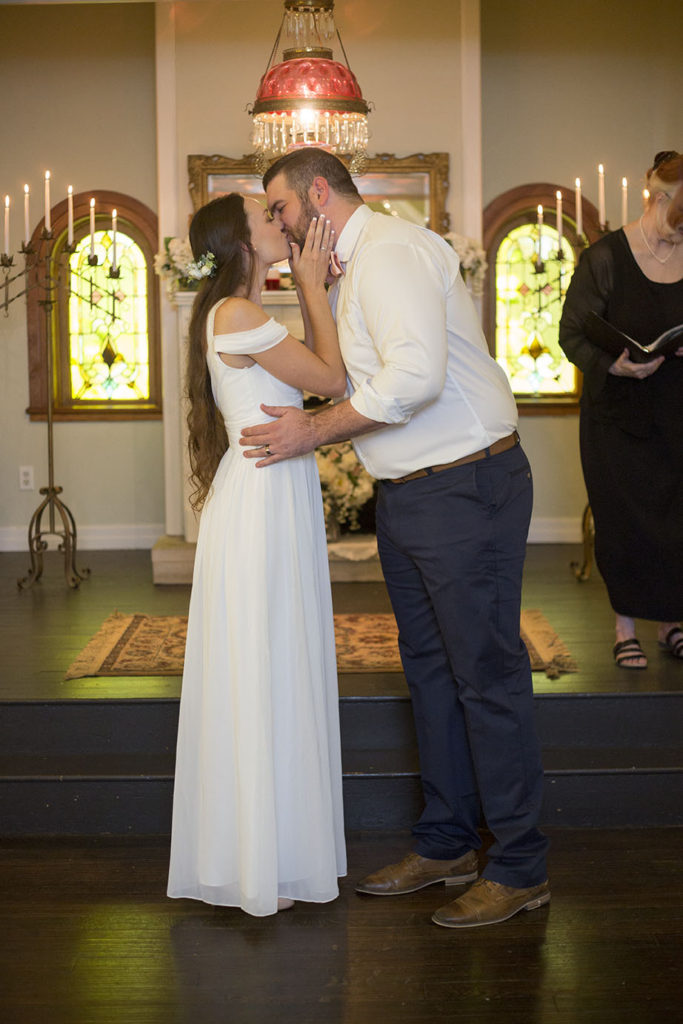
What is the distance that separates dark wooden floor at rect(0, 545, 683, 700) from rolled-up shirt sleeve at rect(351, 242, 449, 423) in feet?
4.66

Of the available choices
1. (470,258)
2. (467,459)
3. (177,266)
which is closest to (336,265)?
(467,459)

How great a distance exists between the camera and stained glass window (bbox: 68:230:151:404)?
6.78m

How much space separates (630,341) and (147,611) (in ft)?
7.89

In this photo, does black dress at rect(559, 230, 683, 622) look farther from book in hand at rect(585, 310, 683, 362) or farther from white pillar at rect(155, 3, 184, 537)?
white pillar at rect(155, 3, 184, 537)

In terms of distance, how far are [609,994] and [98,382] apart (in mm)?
5135

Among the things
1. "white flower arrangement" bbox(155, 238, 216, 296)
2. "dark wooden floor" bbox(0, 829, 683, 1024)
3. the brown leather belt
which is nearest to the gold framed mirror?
"white flower arrangement" bbox(155, 238, 216, 296)

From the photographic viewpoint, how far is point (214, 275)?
2799 mm

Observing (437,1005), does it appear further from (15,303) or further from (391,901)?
(15,303)

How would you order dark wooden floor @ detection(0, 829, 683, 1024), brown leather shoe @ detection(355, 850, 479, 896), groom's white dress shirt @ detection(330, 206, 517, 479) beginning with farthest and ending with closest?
1. brown leather shoe @ detection(355, 850, 479, 896)
2. groom's white dress shirt @ detection(330, 206, 517, 479)
3. dark wooden floor @ detection(0, 829, 683, 1024)

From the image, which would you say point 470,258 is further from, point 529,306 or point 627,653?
point 627,653

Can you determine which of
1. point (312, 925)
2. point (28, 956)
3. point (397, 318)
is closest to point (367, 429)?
point (397, 318)

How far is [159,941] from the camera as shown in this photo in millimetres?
2717

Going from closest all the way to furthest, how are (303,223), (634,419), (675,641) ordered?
(303,223) < (634,419) < (675,641)

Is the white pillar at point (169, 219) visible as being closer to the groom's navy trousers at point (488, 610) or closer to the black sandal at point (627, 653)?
the black sandal at point (627, 653)
